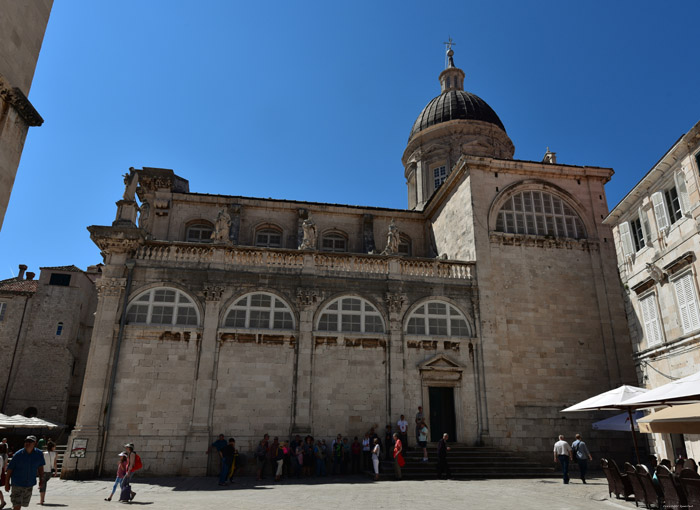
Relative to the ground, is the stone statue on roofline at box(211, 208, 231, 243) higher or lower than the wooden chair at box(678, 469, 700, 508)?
higher

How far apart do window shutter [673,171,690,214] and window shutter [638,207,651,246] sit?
1960 mm

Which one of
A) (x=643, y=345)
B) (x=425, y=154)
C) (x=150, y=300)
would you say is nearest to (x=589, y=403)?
(x=643, y=345)

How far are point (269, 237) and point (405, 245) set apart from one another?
7.30 metres

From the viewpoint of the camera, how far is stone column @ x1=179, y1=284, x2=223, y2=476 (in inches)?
704

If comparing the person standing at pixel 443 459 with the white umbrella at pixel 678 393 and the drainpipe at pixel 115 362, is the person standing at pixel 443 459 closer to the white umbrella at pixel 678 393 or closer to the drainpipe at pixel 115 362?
the white umbrella at pixel 678 393

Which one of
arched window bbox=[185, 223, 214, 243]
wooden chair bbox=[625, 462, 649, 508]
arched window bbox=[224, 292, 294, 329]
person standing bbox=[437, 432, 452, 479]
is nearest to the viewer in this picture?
wooden chair bbox=[625, 462, 649, 508]

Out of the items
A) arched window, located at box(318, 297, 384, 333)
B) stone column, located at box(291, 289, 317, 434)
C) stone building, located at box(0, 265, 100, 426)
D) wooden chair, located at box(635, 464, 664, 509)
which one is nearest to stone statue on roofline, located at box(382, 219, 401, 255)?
arched window, located at box(318, 297, 384, 333)

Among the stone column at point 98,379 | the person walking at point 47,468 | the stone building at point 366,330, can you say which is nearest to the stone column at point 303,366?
the stone building at point 366,330

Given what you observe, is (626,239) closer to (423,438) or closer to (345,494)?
(423,438)

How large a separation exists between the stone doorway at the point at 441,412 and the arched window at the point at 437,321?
2.25m

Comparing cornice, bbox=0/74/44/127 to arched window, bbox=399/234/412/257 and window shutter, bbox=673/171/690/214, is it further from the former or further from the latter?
arched window, bbox=399/234/412/257

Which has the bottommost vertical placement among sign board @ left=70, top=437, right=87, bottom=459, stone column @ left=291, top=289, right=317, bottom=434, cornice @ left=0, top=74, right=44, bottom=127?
sign board @ left=70, top=437, right=87, bottom=459

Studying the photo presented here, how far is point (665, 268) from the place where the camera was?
16.4 metres

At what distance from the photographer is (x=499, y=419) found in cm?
2000
